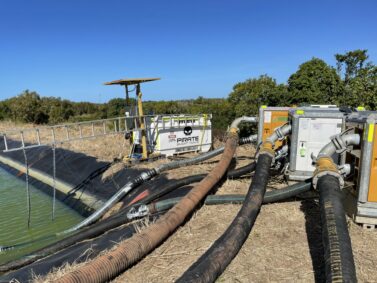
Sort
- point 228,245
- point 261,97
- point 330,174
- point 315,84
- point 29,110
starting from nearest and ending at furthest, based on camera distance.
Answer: point 228,245 < point 330,174 < point 315,84 < point 261,97 < point 29,110

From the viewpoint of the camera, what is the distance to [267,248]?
4.07 meters

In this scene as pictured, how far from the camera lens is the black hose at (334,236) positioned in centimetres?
261

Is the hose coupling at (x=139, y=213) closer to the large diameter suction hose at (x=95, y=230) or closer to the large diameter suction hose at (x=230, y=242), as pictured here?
the large diameter suction hose at (x=95, y=230)

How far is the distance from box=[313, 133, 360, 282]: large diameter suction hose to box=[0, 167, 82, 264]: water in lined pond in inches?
239

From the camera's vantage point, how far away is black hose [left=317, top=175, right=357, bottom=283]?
2613 mm

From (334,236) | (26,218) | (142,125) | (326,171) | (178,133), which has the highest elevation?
(142,125)

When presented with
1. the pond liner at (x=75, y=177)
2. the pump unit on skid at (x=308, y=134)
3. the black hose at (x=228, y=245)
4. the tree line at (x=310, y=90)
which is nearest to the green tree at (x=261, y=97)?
the tree line at (x=310, y=90)

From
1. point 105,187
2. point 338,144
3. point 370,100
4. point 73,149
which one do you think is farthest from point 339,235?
point 73,149

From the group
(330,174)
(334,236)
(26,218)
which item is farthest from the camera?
(26,218)

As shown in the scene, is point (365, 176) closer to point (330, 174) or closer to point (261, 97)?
point (330, 174)

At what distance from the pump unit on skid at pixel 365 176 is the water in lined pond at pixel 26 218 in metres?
6.36

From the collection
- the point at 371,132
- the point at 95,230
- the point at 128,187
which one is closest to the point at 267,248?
the point at 371,132

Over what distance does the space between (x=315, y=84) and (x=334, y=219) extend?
12.2 meters

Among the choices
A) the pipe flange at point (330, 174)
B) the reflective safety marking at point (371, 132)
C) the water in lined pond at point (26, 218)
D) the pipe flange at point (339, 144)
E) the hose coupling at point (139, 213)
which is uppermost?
the reflective safety marking at point (371, 132)
